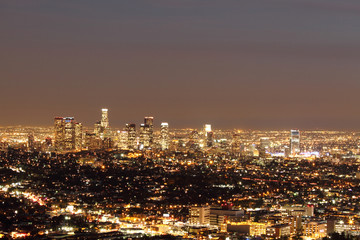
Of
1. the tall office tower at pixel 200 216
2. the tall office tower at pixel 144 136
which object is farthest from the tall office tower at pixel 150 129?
the tall office tower at pixel 200 216

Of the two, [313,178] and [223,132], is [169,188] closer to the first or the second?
[313,178]

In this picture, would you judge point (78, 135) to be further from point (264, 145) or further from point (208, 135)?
point (264, 145)

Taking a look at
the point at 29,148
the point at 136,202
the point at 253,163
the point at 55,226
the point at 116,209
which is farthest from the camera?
the point at 29,148

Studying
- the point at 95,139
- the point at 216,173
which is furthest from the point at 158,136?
the point at 216,173

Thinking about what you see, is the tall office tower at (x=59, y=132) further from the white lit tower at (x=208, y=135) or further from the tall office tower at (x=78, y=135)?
the white lit tower at (x=208, y=135)

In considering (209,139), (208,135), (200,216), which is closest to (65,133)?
(209,139)

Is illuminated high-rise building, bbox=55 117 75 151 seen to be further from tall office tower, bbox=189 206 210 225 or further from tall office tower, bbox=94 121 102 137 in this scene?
tall office tower, bbox=189 206 210 225

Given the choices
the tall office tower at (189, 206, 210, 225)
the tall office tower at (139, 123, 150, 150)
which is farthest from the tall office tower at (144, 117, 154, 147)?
the tall office tower at (189, 206, 210, 225)
